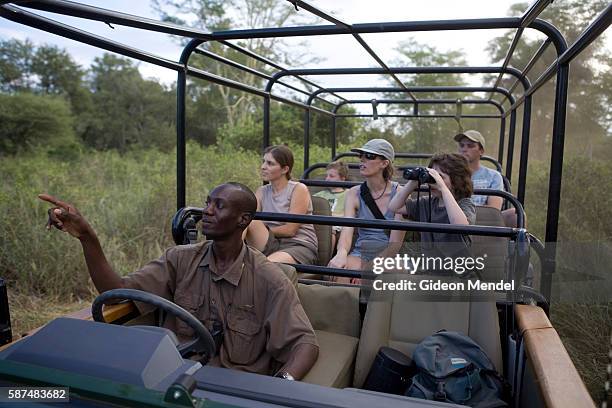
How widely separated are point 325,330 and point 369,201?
944mm

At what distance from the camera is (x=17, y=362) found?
1087 millimetres

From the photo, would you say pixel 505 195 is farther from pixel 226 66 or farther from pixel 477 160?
pixel 226 66

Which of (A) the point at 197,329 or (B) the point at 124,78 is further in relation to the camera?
(B) the point at 124,78

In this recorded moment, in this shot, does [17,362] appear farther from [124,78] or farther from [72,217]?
[124,78]

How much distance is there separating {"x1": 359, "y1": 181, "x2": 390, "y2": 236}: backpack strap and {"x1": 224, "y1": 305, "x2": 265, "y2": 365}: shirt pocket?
1.23 meters

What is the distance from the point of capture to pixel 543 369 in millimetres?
1404

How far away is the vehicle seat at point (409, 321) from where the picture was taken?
1.89m

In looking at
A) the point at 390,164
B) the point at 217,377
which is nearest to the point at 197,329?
the point at 217,377

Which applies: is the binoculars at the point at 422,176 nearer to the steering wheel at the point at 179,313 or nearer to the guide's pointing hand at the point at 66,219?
the steering wheel at the point at 179,313

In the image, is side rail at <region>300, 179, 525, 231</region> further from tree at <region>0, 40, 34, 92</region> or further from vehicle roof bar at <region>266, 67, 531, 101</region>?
tree at <region>0, 40, 34, 92</region>

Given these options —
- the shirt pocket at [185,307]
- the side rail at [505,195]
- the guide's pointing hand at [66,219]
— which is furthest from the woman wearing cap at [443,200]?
the guide's pointing hand at [66,219]

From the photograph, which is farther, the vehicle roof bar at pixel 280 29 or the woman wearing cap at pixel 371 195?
the woman wearing cap at pixel 371 195

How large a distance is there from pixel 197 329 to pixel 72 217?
0.66 m

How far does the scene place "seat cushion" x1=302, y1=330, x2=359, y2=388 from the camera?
70.6 inches
